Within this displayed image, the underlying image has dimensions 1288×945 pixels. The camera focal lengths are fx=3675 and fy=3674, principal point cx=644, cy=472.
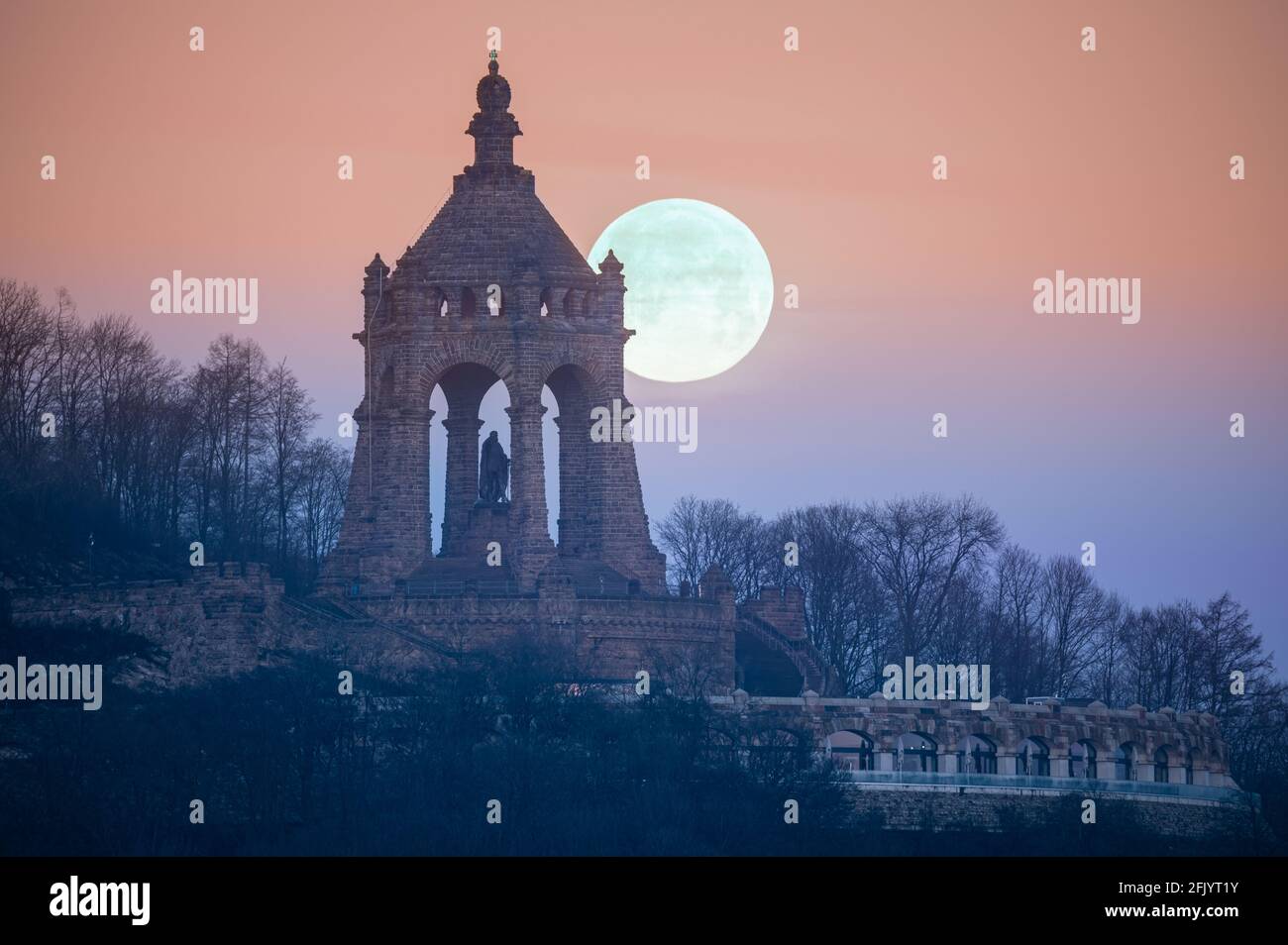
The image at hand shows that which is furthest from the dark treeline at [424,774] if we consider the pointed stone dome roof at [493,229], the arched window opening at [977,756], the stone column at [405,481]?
the pointed stone dome roof at [493,229]

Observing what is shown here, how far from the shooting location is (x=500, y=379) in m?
112

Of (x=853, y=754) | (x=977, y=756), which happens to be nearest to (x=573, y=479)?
(x=853, y=754)

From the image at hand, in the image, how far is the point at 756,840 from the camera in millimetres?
97438

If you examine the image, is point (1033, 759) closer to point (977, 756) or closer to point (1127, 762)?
point (977, 756)

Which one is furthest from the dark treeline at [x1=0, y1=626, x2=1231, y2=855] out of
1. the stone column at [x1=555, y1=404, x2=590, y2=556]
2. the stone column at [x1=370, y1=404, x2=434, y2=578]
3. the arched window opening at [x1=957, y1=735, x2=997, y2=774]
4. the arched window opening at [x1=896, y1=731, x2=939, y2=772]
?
the stone column at [x1=555, y1=404, x2=590, y2=556]

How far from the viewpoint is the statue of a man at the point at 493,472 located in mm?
112562

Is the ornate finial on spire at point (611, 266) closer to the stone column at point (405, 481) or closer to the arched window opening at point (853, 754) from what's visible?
the stone column at point (405, 481)

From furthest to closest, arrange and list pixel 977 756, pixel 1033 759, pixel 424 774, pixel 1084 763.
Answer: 1. pixel 1033 759
2. pixel 1084 763
3. pixel 977 756
4. pixel 424 774

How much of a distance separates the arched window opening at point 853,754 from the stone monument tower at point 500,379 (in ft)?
26.6

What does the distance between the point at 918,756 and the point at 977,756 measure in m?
1.77
